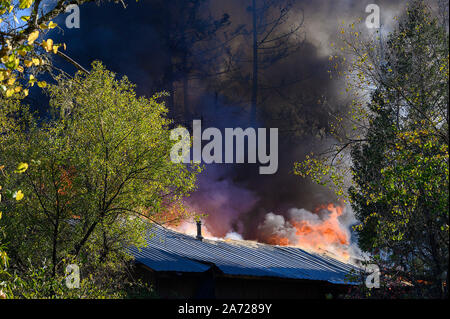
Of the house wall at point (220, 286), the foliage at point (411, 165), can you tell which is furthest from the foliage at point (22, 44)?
the house wall at point (220, 286)

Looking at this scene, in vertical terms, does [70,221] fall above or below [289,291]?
above

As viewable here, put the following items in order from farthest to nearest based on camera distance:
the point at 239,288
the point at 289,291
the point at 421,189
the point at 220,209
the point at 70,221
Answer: the point at 220,209, the point at 289,291, the point at 239,288, the point at 70,221, the point at 421,189

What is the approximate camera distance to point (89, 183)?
14.7 meters

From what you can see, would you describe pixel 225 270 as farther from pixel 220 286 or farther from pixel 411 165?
pixel 411 165

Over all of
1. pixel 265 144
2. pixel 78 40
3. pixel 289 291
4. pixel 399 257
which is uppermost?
pixel 78 40

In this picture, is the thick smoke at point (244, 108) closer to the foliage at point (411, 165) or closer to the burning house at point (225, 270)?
the burning house at point (225, 270)

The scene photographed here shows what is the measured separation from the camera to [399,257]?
36.7 feet

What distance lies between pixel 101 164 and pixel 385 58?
927 centimetres

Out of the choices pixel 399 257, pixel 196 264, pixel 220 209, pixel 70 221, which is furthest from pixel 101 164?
pixel 220 209

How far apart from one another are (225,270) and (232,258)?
10.1 feet

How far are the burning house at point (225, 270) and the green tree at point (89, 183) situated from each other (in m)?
1.66

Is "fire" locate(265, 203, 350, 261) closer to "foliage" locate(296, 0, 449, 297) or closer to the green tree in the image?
"foliage" locate(296, 0, 449, 297)

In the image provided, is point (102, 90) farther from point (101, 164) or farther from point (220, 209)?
point (220, 209)

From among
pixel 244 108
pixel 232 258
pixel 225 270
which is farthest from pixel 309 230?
pixel 225 270
